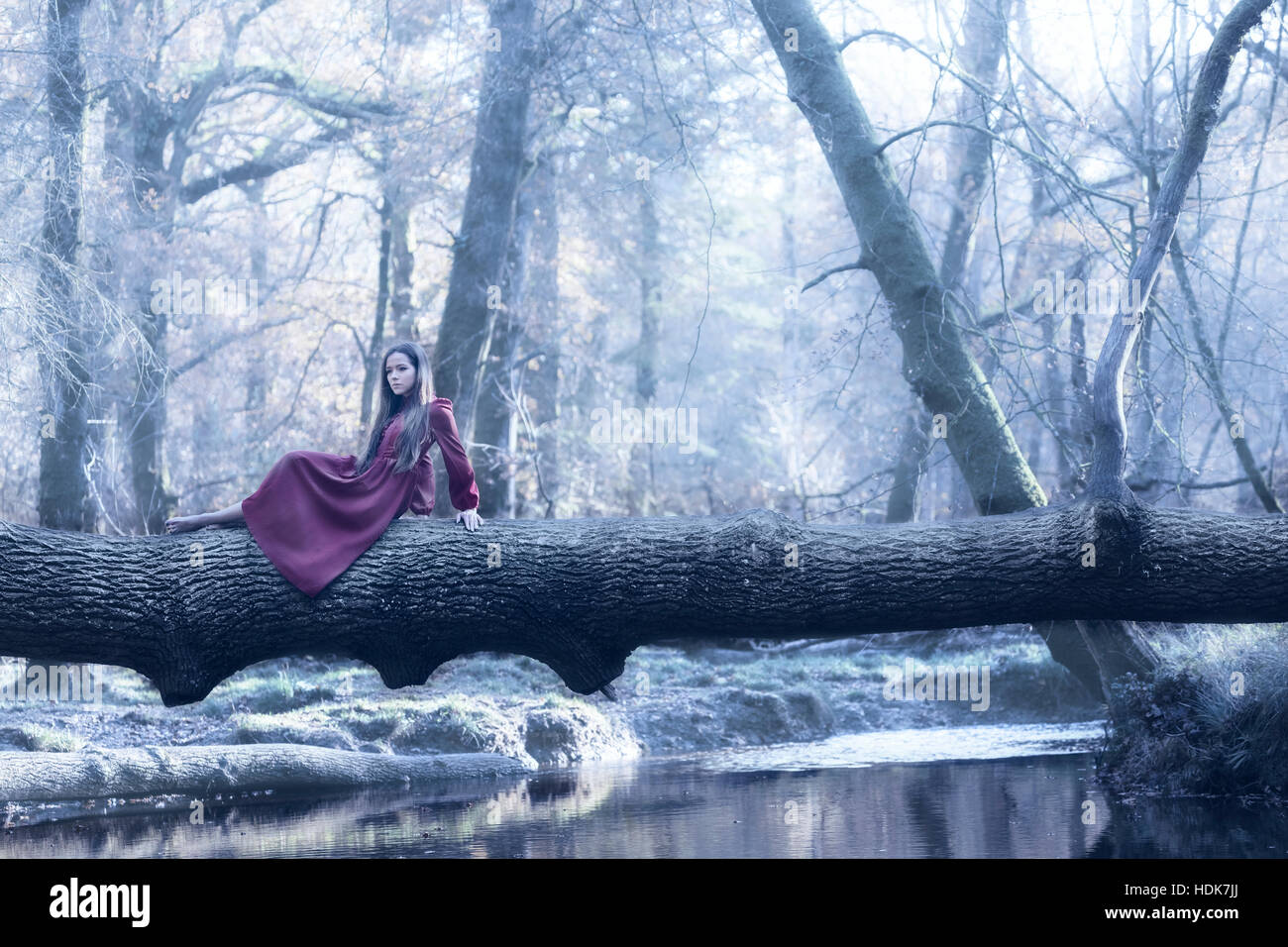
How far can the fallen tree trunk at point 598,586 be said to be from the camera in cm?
697

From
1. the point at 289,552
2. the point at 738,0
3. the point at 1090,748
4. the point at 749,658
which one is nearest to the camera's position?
the point at 289,552

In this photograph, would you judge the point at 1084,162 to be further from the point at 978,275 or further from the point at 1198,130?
the point at 1198,130

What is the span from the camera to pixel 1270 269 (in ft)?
96.5

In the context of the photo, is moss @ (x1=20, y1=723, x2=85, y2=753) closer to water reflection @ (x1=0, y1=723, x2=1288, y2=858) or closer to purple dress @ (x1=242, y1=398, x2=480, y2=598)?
water reflection @ (x1=0, y1=723, x2=1288, y2=858)

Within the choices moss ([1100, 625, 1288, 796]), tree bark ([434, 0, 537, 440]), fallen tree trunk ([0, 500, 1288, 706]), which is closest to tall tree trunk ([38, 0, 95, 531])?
tree bark ([434, 0, 537, 440])

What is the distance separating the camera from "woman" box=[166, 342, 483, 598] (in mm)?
7188

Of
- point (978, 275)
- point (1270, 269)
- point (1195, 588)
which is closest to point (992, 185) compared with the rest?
point (1195, 588)

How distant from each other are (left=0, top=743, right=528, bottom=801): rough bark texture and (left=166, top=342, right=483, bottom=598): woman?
13.4 ft

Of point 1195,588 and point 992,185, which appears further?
point 992,185

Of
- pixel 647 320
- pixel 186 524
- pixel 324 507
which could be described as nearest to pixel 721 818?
pixel 324 507

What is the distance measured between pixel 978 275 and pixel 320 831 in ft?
65.9
